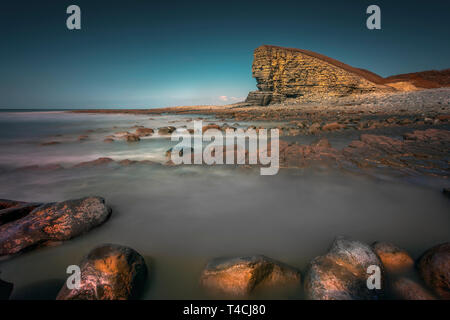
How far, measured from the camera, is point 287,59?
35469 millimetres

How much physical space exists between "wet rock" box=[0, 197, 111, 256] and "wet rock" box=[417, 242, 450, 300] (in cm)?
287

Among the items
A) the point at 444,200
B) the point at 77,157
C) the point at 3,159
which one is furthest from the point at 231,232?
the point at 3,159

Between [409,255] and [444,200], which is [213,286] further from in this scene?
[444,200]

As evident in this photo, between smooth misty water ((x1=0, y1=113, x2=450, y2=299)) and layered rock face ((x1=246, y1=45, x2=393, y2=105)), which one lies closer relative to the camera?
smooth misty water ((x1=0, y1=113, x2=450, y2=299))

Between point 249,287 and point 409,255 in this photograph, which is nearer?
point 249,287

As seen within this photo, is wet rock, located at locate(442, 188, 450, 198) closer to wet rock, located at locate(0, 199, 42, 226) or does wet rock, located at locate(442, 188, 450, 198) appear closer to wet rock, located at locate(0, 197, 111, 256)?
wet rock, located at locate(0, 197, 111, 256)

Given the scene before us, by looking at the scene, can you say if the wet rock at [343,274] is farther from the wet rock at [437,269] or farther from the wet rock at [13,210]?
the wet rock at [13,210]

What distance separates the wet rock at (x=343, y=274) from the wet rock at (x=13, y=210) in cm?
291

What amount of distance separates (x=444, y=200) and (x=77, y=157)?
24.6 ft

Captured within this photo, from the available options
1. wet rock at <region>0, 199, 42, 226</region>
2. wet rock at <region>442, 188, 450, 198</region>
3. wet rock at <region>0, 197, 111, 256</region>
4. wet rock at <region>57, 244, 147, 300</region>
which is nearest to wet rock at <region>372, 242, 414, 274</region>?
wet rock at <region>442, 188, 450, 198</region>

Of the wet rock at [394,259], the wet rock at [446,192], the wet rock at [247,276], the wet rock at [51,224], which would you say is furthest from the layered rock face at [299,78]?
the wet rock at [51,224]

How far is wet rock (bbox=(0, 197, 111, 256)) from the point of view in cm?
172

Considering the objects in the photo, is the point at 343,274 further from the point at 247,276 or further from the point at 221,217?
the point at 221,217

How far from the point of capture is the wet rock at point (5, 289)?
1.34m
